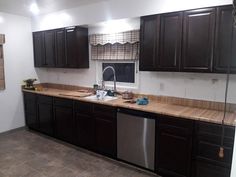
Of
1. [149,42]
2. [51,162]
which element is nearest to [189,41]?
[149,42]

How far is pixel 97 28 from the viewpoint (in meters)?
3.84

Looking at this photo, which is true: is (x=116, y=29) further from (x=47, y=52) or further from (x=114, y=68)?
(x=47, y=52)

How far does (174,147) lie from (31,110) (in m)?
3.25

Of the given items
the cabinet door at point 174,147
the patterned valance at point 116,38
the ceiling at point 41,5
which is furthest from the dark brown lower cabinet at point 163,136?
the ceiling at point 41,5

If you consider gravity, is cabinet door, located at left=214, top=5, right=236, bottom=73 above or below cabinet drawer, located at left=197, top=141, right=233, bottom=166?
above

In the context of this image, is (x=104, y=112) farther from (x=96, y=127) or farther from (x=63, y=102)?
(x=63, y=102)

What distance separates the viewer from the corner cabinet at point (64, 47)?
150 inches

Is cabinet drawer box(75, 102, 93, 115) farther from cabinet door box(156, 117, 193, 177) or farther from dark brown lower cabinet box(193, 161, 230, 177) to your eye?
dark brown lower cabinet box(193, 161, 230, 177)

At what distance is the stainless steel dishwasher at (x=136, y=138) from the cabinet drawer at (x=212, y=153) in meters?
0.61

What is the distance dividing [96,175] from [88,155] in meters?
0.61

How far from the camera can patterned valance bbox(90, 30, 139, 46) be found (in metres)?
3.30

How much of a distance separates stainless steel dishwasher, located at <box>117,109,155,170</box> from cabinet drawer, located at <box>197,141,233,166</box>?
0.61 metres

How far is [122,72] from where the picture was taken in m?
3.71

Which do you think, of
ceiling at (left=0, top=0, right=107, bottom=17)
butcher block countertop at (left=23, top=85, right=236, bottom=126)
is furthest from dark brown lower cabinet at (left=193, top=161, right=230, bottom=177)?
ceiling at (left=0, top=0, right=107, bottom=17)
